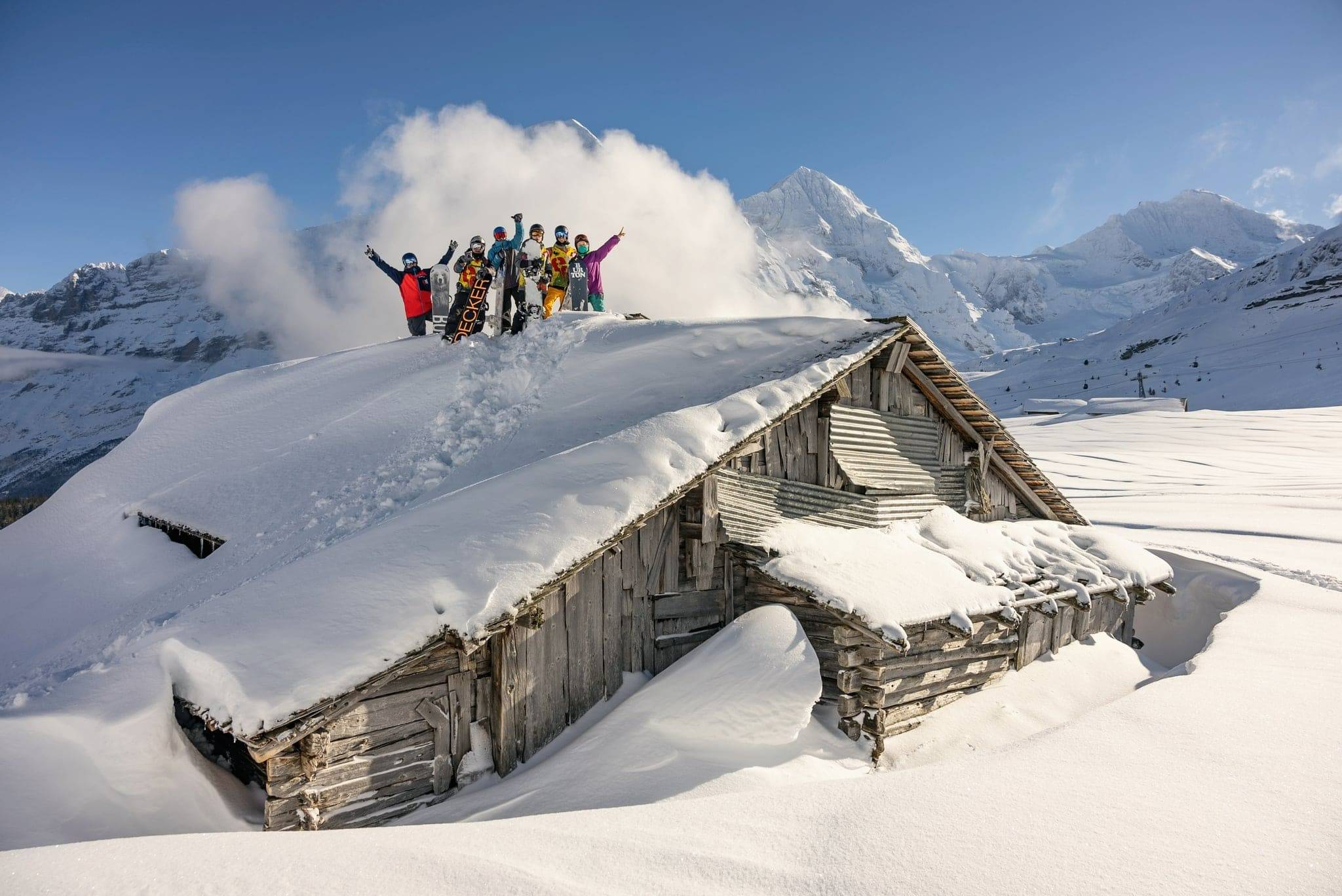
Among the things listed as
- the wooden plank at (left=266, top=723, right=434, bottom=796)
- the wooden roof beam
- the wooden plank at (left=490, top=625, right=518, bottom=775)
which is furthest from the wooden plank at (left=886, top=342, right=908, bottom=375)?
the wooden plank at (left=266, top=723, right=434, bottom=796)

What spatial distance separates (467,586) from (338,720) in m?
1.41

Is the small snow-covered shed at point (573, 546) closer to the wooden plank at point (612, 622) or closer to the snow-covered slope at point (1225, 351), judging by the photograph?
the wooden plank at point (612, 622)

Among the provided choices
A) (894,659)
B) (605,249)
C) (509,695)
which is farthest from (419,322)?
(894,659)

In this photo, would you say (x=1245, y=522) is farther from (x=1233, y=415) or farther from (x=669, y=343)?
(x=1233, y=415)

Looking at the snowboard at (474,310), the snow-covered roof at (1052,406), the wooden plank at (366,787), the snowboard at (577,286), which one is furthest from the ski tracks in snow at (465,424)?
the snow-covered roof at (1052,406)

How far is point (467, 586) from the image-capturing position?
5.77 m

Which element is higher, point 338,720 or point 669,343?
point 669,343

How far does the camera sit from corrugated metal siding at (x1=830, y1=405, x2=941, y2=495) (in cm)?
930

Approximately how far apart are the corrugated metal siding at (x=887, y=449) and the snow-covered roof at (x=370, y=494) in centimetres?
105

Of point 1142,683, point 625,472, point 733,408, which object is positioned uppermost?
point 733,408

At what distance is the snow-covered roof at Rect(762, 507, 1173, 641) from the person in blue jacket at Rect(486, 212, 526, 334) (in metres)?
9.09

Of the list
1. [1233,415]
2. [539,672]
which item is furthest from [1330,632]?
[1233,415]

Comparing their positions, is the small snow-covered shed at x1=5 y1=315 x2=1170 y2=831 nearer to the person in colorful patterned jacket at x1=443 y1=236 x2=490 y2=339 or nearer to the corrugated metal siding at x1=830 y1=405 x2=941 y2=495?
the corrugated metal siding at x1=830 y1=405 x2=941 y2=495

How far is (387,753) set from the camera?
221 inches
